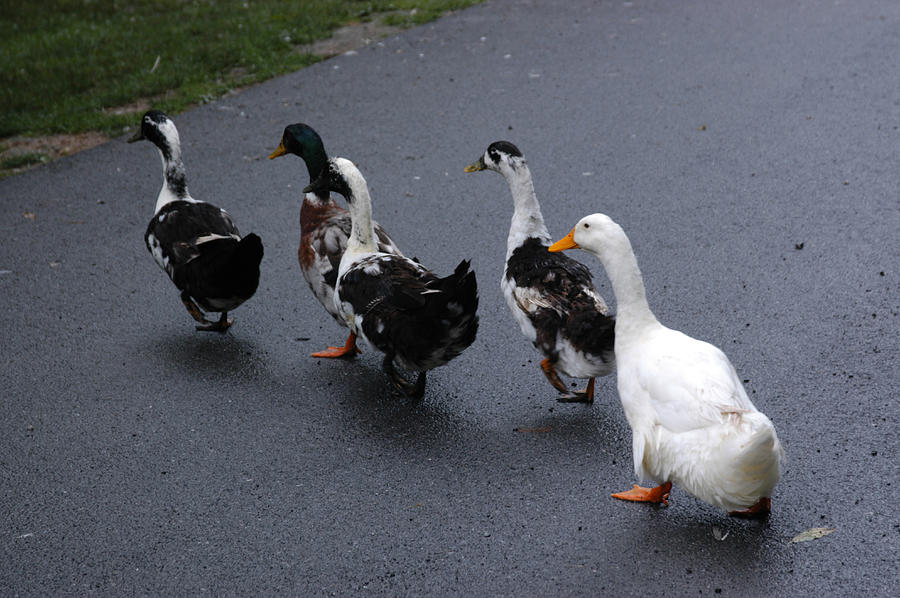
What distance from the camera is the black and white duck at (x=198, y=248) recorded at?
5.08 m

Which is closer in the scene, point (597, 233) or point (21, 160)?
point (597, 233)

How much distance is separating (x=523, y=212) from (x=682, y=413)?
1.99m

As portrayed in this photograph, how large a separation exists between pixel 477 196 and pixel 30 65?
612 centimetres

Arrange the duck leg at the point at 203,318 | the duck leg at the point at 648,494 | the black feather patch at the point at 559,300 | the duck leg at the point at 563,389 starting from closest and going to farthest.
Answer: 1. the duck leg at the point at 648,494
2. the black feather patch at the point at 559,300
3. the duck leg at the point at 563,389
4. the duck leg at the point at 203,318

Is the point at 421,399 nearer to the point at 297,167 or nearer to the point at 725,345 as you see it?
the point at 725,345

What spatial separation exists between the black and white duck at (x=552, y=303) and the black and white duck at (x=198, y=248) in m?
1.53

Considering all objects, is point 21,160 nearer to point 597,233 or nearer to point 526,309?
point 526,309

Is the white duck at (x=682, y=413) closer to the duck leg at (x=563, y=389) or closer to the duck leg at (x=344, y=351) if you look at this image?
the duck leg at (x=563, y=389)

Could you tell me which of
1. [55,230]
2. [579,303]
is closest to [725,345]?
[579,303]

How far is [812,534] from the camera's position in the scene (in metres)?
3.48

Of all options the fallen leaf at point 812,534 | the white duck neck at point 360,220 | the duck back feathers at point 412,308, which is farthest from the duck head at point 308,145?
the fallen leaf at point 812,534

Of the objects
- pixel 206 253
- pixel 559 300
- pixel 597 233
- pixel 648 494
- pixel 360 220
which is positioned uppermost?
pixel 597 233

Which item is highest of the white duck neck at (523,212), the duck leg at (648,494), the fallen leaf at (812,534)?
the white duck neck at (523,212)

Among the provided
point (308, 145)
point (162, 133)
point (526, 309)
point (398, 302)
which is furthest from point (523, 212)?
point (162, 133)
